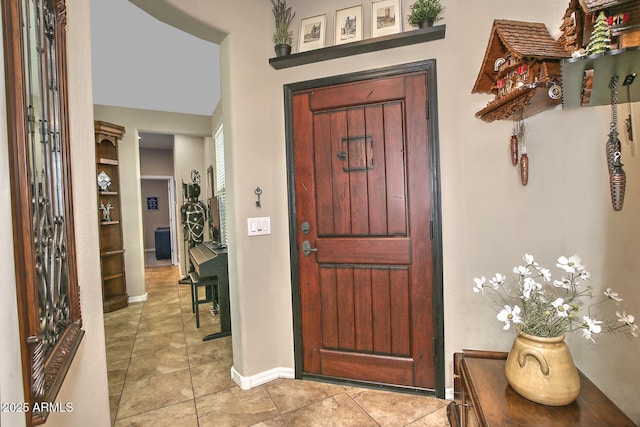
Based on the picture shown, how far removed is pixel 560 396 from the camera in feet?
3.61

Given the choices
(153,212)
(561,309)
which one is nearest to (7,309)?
(561,309)

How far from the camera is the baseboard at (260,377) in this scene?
2.14 meters

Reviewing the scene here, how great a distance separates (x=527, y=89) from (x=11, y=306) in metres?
1.78

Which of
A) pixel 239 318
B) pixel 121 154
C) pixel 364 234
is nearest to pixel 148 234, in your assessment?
pixel 121 154

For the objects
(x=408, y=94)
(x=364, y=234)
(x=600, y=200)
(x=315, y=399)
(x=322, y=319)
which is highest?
(x=408, y=94)

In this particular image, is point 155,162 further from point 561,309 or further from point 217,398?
point 561,309

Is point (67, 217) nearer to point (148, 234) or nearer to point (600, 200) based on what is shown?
point (600, 200)

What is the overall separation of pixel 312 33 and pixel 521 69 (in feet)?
4.34

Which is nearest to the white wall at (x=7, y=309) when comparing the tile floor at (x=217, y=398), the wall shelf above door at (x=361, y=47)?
the tile floor at (x=217, y=398)

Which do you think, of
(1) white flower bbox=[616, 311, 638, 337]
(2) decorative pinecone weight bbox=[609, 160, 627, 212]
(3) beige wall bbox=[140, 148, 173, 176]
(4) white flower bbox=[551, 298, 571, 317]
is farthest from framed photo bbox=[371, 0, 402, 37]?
(3) beige wall bbox=[140, 148, 173, 176]

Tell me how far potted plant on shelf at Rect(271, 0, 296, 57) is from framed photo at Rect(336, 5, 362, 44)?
1.12 ft

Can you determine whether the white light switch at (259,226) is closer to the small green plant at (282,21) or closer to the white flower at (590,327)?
the small green plant at (282,21)

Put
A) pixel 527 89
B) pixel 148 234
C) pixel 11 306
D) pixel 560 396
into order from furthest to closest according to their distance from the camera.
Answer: pixel 148 234, pixel 527 89, pixel 560 396, pixel 11 306

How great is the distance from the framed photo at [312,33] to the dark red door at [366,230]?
30cm
